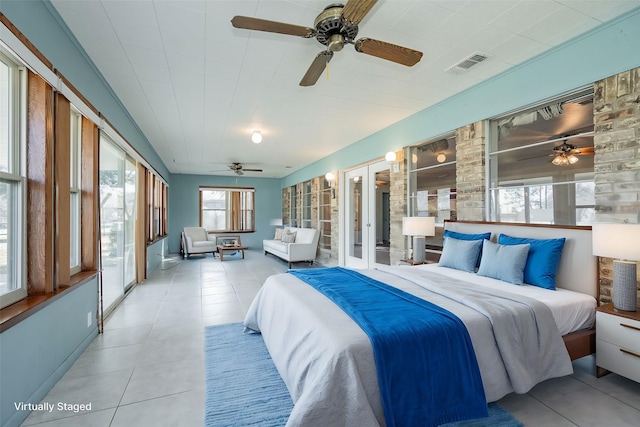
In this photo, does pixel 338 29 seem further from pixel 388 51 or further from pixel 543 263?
pixel 543 263

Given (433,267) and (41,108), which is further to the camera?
(433,267)

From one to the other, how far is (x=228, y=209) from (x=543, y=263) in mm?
10681

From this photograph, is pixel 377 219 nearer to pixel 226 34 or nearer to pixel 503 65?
pixel 503 65

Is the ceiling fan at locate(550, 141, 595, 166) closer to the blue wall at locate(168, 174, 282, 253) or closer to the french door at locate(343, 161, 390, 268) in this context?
the french door at locate(343, 161, 390, 268)

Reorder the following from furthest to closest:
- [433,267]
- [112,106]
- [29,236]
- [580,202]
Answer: [112,106]
[433,267]
[580,202]
[29,236]

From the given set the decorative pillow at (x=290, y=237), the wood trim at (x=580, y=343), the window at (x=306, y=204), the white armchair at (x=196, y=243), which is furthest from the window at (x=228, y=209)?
the wood trim at (x=580, y=343)

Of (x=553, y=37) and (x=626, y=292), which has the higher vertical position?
(x=553, y=37)

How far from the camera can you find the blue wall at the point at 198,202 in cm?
1045

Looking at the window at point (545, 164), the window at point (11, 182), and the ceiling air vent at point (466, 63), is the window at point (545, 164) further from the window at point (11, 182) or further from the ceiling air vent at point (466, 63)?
the window at point (11, 182)

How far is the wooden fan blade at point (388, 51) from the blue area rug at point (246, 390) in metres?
2.54

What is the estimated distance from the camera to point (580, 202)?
8.92ft

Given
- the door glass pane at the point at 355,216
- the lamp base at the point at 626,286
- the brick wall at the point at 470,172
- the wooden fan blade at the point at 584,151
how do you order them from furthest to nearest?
1. the door glass pane at the point at 355,216
2. the brick wall at the point at 470,172
3. the wooden fan blade at the point at 584,151
4. the lamp base at the point at 626,286

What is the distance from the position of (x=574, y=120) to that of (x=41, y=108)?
4.43m

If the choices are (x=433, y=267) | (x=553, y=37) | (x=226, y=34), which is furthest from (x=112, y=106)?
(x=553, y=37)
